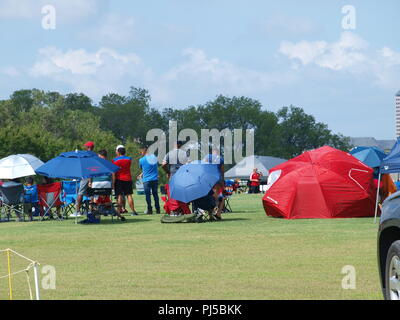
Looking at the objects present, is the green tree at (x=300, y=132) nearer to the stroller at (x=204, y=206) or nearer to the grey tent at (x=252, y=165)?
the grey tent at (x=252, y=165)

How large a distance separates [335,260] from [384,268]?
4.37 m

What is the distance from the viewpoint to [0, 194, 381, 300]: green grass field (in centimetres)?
949

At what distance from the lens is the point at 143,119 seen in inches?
5497

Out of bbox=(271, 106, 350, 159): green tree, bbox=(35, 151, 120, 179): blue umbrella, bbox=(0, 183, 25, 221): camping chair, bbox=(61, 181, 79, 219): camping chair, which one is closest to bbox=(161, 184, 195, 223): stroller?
bbox=(35, 151, 120, 179): blue umbrella

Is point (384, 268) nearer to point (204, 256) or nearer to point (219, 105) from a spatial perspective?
point (204, 256)

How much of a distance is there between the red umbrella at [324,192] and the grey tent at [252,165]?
53.5 meters

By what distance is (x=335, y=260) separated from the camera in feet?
40.0

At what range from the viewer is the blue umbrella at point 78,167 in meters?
20.8

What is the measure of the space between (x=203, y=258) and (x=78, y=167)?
871 cm

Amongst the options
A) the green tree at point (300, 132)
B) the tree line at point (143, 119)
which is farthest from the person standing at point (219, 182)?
the green tree at point (300, 132)

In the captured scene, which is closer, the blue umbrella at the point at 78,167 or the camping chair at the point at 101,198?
the blue umbrella at the point at 78,167

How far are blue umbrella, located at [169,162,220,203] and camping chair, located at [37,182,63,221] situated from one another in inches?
162

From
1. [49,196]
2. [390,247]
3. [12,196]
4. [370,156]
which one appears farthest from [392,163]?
[370,156]

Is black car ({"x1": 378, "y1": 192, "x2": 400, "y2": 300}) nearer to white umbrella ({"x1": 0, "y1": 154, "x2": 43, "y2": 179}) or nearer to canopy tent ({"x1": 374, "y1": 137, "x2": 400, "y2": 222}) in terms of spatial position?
canopy tent ({"x1": 374, "y1": 137, "x2": 400, "y2": 222})
